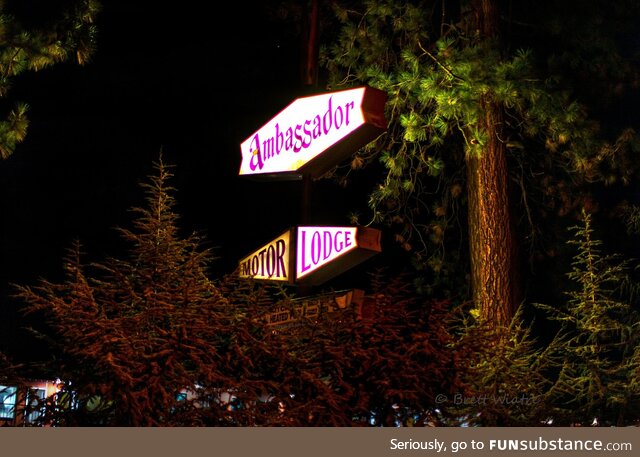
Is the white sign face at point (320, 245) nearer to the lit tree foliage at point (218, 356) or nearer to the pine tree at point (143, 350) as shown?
the lit tree foliage at point (218, 356)

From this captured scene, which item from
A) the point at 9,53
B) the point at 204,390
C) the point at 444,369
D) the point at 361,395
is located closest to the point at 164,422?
the point at 204,390

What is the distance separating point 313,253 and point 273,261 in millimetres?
637

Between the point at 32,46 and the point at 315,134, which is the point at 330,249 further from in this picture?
the point at 32,46

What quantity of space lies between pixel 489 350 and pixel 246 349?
2.64m

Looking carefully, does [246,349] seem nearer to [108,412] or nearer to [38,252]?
[108,412]

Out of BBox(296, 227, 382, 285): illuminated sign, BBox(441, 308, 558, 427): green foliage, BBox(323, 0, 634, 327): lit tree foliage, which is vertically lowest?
BBox(441, 308, 558, 427): green foliage

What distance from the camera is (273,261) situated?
10.1 m

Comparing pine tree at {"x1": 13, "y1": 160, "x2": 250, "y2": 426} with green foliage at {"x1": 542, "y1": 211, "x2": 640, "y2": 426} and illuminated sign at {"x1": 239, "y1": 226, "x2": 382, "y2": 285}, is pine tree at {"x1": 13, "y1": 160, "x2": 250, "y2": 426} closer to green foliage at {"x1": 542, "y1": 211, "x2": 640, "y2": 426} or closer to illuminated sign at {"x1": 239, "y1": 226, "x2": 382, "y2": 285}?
illuminated sign at {"x1": 239, "y1": 226, "x2": 382, "y2": 285}

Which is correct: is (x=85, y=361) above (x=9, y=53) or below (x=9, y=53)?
below

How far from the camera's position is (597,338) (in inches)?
384

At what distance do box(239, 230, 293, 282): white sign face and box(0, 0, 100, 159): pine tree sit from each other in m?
3.23

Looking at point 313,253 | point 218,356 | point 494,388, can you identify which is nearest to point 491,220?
point 313,253

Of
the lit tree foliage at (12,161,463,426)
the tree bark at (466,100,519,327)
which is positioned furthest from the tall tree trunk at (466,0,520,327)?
the lit tree foliage at (12,161,463,426)

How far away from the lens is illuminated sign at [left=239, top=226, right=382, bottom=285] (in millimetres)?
9031
